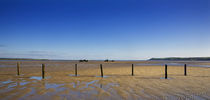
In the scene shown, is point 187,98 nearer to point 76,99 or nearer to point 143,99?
point 143,99

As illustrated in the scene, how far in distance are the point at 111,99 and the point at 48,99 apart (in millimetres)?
3154

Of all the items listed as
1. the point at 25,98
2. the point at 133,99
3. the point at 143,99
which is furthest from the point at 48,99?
the point at 143,99

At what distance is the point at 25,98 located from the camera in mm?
6125

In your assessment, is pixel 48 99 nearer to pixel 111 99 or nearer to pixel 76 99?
pixel 76 99

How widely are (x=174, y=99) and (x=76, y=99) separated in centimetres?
491

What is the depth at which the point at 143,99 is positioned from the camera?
602 centimetres

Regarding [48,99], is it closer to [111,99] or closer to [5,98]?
→ [5,98]

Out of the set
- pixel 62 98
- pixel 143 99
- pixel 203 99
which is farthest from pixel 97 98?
pixel 203 99

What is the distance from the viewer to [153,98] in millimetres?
6168

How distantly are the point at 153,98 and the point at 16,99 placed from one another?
6902mm

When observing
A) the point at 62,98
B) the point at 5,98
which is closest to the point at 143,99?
the point at 62,98

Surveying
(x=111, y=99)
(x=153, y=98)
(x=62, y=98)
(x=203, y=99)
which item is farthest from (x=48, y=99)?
(x=203, y=99)

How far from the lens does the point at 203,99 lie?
5.98 m

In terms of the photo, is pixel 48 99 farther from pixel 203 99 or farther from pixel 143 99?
pixel 203 99
